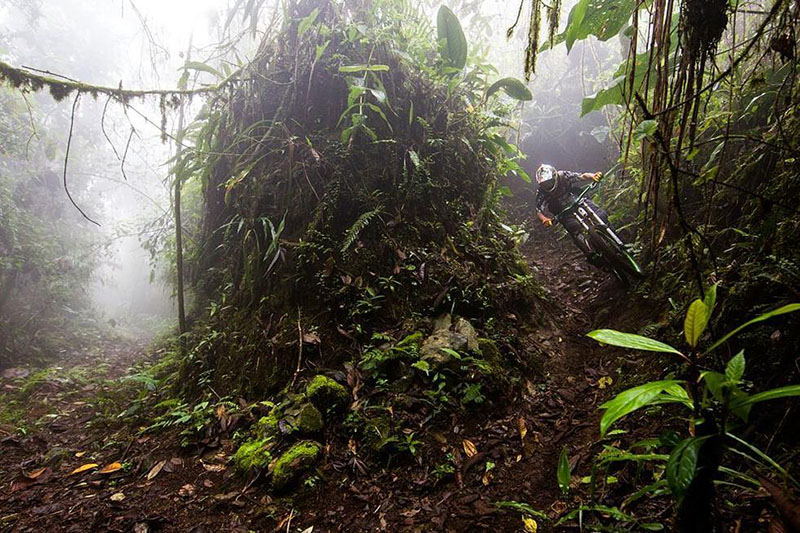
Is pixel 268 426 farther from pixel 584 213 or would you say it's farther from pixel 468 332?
pixel 584 213

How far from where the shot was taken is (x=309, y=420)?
2.69 metres

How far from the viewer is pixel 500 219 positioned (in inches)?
200

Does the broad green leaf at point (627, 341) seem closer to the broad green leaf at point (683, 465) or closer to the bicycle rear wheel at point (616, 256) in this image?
the broad green leaf at point (683, 465)

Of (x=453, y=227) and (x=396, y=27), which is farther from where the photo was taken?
(x=396, y=27)

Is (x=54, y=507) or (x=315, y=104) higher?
(x=315, y=104)

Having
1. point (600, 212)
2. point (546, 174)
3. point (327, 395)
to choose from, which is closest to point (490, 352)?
point (327, 395)

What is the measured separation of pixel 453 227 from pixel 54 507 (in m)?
4.25

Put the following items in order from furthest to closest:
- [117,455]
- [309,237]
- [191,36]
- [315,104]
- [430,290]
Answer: [191,36] < [315,104] < [309,237] < [430,290] < [117,455]

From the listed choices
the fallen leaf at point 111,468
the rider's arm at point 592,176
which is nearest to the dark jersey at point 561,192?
the rider's arm at point 592,176

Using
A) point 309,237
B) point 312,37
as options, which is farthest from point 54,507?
point 312,37

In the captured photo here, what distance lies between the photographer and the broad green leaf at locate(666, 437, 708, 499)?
91cm

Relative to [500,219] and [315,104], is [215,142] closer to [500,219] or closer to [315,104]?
[315,104]

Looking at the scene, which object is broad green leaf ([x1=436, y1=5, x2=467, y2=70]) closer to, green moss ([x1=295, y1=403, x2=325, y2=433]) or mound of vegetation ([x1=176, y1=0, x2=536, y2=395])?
mound of vegetation ([x1=176, y1=0, x2=536, y2=395])

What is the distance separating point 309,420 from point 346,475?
498mm
